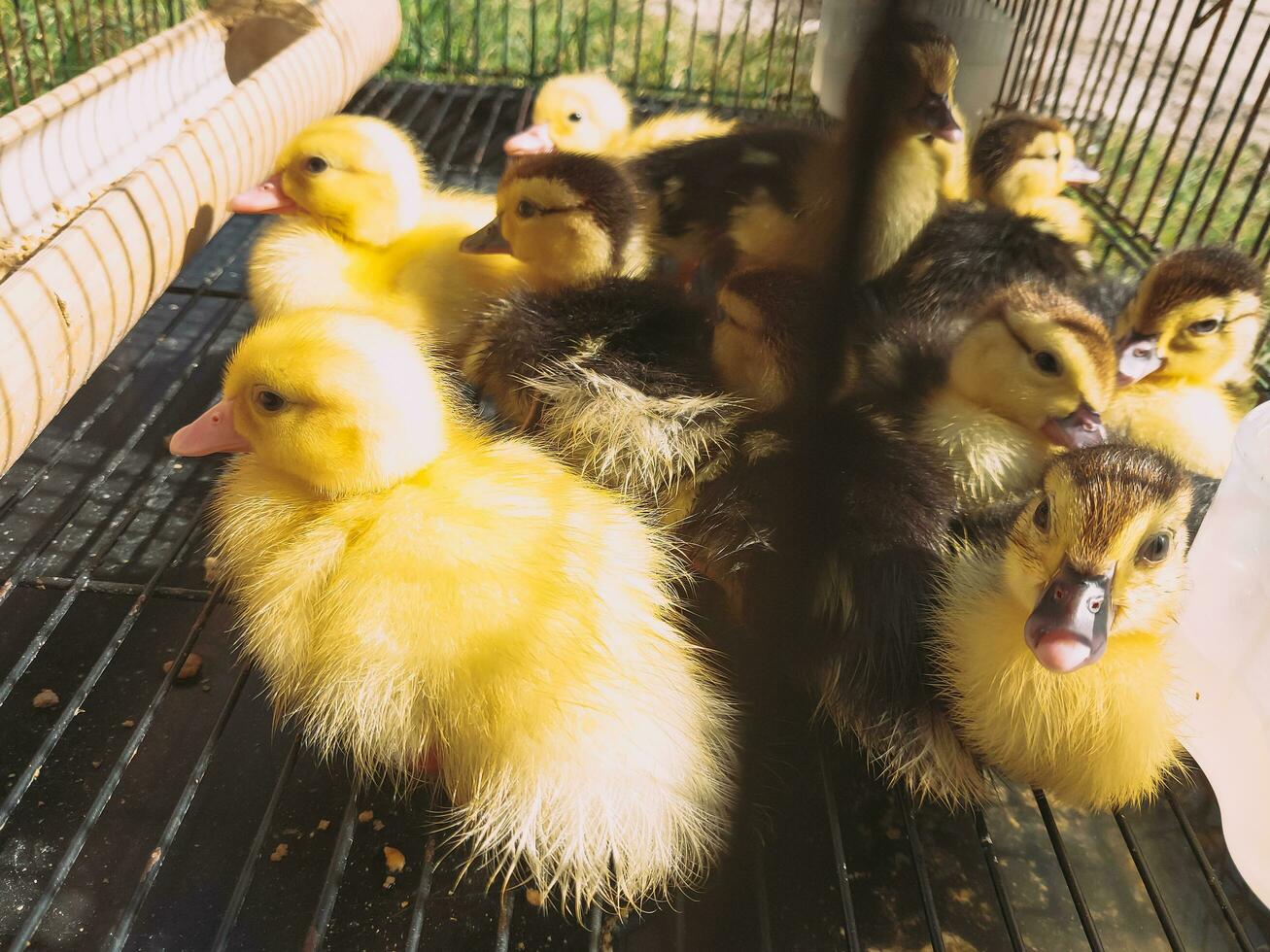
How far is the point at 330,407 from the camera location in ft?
3.41

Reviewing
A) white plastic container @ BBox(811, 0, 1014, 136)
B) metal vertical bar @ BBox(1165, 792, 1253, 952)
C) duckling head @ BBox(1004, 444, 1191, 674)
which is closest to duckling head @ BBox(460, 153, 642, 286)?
duckling head @ BBox(1004, 444, 1191, 674)

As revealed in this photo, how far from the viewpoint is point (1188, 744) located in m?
1.15

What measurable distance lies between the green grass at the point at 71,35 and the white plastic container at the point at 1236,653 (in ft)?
8.54

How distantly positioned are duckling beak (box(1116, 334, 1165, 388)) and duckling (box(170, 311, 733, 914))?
2.50 ft

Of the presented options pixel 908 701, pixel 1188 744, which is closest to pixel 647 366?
pixel 908 701

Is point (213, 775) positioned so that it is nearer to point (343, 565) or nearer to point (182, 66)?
point (343, 565)

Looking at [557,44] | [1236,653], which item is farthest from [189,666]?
[557,44]

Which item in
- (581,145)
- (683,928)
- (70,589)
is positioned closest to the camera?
(683,928)

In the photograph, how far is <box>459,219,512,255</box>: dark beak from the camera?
61.9 inches

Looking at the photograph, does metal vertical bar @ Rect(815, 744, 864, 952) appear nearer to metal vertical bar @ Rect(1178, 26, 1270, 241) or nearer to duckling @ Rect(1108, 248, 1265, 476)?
duckling @ Rect(1108, 248, 1265, 476)

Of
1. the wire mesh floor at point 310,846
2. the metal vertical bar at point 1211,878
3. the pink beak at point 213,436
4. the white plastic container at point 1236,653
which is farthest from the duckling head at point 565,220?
the metal vertical bar at point 1211,878

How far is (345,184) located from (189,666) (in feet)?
2.63

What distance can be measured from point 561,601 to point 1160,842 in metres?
0.82

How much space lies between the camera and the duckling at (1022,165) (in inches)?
73.6
